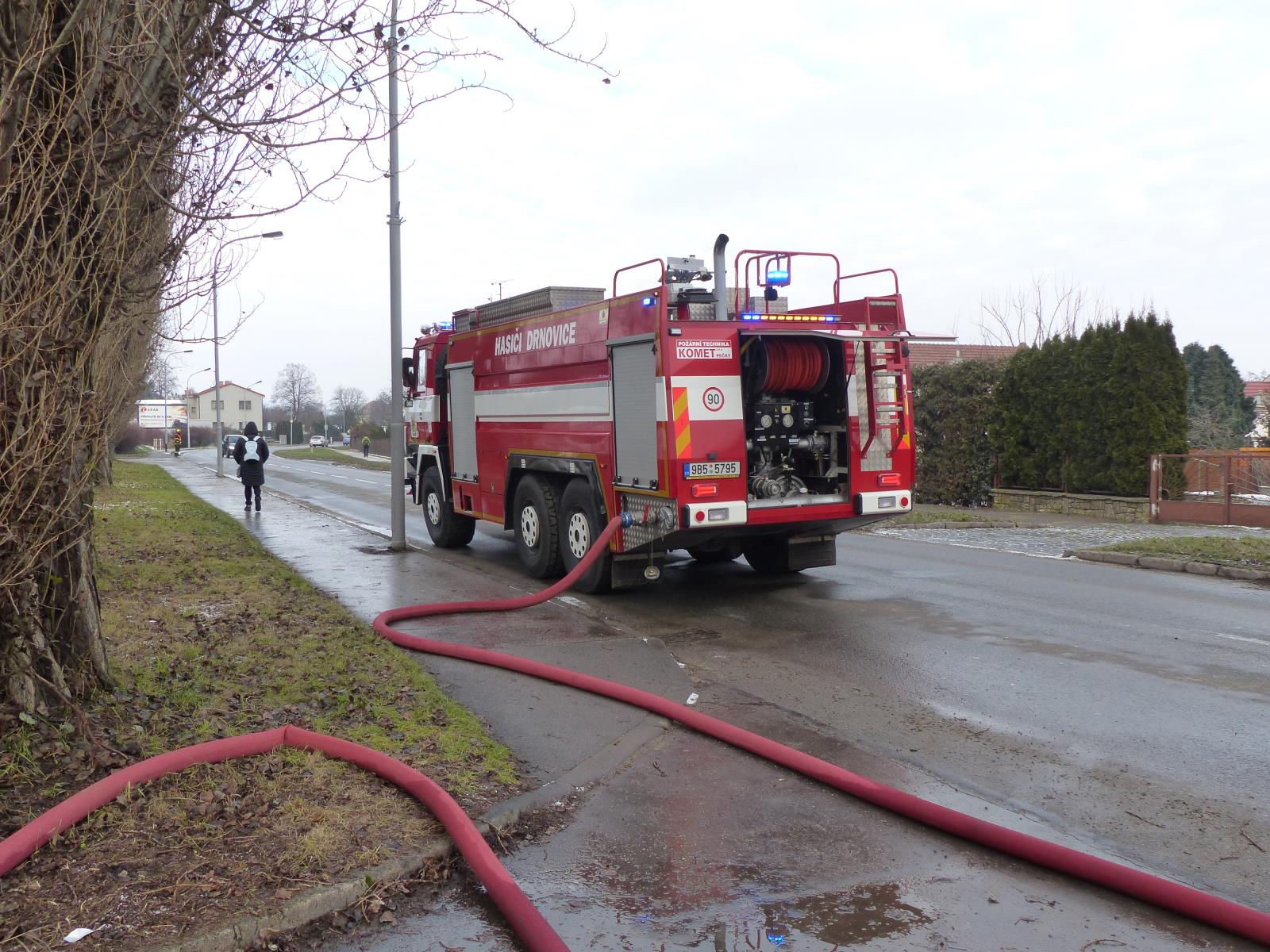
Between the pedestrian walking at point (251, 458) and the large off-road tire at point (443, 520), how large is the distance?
251 inches

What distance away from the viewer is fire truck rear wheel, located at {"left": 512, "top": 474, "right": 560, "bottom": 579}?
10953mm

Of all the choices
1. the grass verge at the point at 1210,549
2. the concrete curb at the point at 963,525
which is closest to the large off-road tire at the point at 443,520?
the concrete curb at the point at 963,525

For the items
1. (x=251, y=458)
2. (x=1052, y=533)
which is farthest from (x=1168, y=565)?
(x=251, y=458)

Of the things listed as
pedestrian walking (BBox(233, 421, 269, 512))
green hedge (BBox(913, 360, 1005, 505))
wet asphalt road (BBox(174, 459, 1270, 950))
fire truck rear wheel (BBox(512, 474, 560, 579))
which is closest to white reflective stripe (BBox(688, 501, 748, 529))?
wet asphalt road (BBox(174, 459, 1270, 950))

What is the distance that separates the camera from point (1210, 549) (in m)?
12.1

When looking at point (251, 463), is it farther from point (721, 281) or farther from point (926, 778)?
point (926, 778)

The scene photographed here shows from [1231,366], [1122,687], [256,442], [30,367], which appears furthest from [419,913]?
[1231,366]

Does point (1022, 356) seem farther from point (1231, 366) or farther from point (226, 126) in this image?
point (1231, 366)

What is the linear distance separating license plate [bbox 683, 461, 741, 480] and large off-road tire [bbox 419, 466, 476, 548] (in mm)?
5712

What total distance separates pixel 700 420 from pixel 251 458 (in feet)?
43.9

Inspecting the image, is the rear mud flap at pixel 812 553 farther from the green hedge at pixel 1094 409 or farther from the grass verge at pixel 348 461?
the grass verge at pixel 348 461

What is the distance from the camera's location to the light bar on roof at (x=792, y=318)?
9141 millimetres

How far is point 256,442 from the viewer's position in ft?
65.6

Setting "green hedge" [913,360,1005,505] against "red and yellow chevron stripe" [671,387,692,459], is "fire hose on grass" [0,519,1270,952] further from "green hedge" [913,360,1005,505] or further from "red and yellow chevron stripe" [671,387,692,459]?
"green hedge" [913,360,1005,505]
